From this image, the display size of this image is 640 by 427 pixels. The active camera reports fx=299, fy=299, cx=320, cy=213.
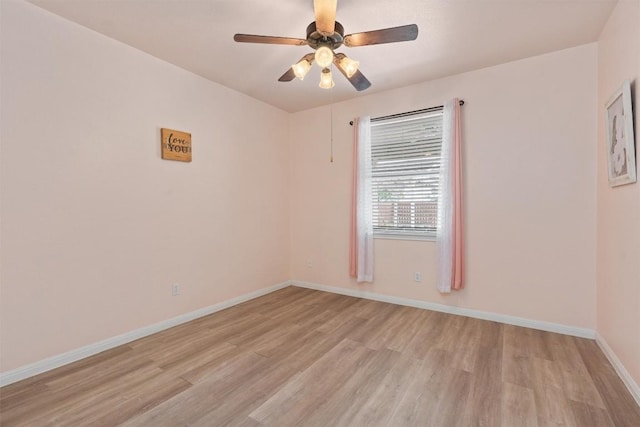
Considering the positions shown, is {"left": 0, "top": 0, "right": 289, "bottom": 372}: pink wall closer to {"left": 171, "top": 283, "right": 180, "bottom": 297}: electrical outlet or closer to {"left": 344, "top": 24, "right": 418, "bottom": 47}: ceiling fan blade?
{"left": 171, "top": 283, "right": 180, "bottom": 297}: electrical outlet

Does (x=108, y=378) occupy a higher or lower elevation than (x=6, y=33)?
lower

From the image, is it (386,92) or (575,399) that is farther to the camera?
(386,92)

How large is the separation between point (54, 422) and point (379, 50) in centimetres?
352

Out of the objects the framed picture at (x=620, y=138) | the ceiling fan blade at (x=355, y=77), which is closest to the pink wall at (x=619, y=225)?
the framed picture at (x=620, y=138)

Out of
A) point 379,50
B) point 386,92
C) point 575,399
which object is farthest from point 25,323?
point 386,92

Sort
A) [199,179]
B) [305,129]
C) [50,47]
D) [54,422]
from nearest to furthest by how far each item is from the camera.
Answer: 1. [54,422]
2. [50,47]
3. [199,179]
4. [305,129]

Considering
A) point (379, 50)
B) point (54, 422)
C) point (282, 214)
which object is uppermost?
point (379, 50)

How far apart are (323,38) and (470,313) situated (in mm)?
3046

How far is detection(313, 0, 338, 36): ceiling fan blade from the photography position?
170 centimetres

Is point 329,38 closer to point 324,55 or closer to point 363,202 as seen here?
point 324,55

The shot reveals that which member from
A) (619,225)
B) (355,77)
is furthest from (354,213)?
(619,225)

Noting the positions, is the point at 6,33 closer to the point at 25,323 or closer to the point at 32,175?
the point at 32,175

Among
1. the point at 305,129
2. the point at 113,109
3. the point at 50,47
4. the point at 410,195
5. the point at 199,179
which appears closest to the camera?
the point at 50,47

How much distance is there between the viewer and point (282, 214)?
177 inches
